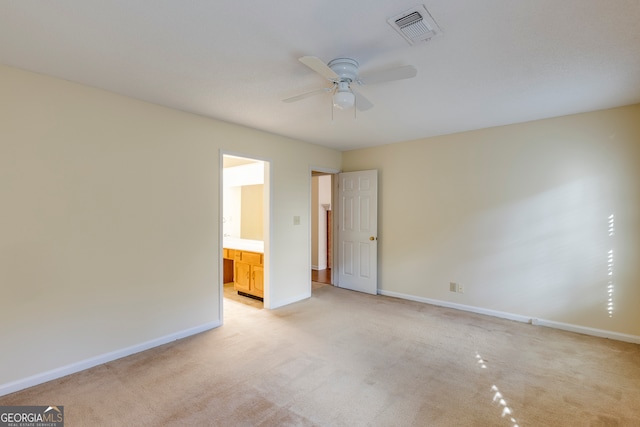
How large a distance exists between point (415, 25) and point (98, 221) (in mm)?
2929

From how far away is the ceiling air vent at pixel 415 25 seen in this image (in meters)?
1.65

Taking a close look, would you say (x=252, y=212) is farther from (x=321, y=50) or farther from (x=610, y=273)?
(x=610, y=273)

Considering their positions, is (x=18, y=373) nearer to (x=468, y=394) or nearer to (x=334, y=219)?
(x=468, y=394)

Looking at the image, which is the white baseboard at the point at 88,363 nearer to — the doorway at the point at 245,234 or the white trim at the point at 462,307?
the doorway at the point at 245,234

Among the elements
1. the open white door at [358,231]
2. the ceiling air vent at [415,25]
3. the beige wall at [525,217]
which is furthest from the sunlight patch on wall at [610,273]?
the ceiling air vent at [415,25]

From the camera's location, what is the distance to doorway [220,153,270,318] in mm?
4250

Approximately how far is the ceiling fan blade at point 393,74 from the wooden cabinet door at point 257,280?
10.0ft

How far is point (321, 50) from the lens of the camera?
6.70 feet

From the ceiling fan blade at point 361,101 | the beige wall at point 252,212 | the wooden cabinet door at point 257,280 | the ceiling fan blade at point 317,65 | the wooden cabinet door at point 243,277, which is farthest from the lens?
the beige wall at point 252,212

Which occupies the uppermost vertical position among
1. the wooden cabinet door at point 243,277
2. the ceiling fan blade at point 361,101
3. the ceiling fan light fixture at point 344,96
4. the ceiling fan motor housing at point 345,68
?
the ceiling fan motor housing at point 345,68

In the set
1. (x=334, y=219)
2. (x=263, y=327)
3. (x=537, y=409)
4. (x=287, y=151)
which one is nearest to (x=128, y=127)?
(x=287, y=151)

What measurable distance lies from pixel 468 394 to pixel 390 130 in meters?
3.04

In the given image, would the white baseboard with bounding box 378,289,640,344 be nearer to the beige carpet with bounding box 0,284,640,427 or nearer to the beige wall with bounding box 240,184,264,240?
the beige carpet with bounding box 0,284,640,427

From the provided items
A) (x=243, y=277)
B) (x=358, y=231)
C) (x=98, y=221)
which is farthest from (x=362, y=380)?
(x=358, y=231)
